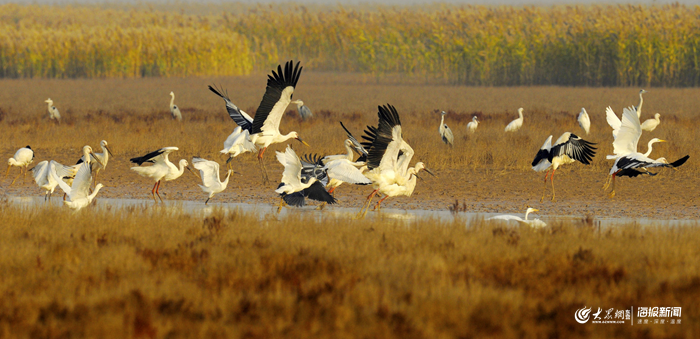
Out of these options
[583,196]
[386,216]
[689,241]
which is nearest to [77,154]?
[386,216]

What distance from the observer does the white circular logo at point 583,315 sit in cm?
551

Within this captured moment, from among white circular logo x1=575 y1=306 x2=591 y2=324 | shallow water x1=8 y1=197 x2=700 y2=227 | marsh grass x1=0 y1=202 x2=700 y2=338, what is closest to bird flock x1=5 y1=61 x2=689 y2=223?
shallow water x1=8 y1=197 x2=700 y2=227

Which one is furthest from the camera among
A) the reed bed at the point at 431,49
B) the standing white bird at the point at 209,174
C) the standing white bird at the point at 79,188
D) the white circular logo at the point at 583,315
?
the reed bed at the point at 431,49

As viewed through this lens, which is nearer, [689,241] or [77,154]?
[689,241]

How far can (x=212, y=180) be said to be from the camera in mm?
11148

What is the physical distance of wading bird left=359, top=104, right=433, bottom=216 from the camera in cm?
952

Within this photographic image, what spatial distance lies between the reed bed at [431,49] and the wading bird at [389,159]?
94.5 ft

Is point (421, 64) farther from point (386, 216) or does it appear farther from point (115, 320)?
point (115, 320)

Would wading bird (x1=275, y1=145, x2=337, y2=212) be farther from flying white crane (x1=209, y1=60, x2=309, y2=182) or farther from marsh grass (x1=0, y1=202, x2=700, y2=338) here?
flying white crane (x1=209, y1=60, x2=309, y2=182)

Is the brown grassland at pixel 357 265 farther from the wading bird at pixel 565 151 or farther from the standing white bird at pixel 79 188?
the wading bird at pixel 565 151

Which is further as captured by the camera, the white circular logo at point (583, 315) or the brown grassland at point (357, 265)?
the white circular logo at point (583, 315)

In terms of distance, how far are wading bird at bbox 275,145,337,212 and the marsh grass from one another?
44.3 inches

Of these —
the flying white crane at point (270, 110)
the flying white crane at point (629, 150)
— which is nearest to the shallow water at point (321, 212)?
the flying white crane at point (629, 150)

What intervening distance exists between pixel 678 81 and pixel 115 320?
1409 inches
